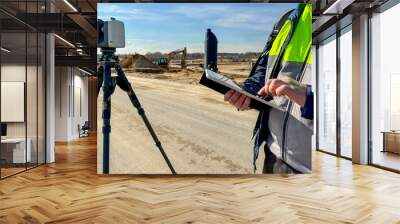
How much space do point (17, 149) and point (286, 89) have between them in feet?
15.2

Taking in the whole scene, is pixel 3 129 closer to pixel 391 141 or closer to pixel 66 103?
pixel 391 141

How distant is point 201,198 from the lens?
4992 millimetres

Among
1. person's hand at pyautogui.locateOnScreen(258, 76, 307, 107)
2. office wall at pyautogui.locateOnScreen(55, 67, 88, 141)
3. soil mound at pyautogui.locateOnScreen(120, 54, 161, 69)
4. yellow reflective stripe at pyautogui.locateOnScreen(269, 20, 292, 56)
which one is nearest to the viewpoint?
person's hand at pyautogui.locateOnScreen(258, 76, 307, 107)

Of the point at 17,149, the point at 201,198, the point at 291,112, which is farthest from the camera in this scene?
the point at 17,149

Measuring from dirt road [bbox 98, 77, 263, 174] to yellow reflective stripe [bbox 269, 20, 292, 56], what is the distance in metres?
1.02

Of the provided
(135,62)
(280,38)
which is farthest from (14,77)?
(280,38)

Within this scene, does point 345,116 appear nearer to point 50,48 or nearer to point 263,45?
point 263,45

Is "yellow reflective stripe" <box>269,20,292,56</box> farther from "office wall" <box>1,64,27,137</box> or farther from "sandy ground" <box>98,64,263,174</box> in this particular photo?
"office wall" <box>1,64,27,137</box>

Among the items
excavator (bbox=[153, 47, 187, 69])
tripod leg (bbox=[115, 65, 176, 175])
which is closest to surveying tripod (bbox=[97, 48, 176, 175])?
tripod leg (bbox=[115, 65, 176, 175])

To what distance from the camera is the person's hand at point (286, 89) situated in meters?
6.29

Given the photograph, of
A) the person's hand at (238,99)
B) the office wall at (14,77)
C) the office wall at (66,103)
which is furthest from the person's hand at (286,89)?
the office wall at (66,103)

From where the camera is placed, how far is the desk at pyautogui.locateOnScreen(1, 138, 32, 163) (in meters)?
6.62

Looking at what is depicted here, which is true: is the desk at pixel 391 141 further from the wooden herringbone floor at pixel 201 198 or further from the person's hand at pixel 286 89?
the person's hand at pixel 286 89

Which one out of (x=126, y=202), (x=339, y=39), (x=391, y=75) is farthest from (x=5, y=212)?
(x=339, y=39)
